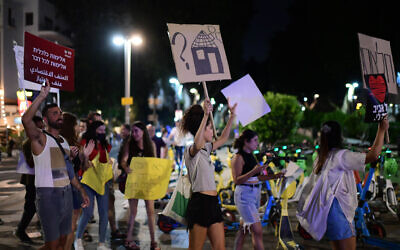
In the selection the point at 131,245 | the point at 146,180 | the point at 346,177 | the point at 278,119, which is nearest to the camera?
the point at 346,177

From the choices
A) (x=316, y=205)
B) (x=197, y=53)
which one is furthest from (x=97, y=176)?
(x=316, y=205)

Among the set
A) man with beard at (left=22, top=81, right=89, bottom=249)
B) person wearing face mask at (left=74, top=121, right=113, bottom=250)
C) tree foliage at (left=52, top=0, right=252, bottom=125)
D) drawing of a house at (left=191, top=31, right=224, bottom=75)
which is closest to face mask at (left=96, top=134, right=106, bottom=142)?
person wearing face mask at (left=74, top=121, right=113, bottom=250)

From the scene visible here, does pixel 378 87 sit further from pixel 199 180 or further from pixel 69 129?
pixel 69 129

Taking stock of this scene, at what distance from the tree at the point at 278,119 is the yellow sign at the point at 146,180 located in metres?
14.0

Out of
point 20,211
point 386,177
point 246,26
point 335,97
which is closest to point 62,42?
point 246,26

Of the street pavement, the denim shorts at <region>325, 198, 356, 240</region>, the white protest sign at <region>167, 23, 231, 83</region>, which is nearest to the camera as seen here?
the denim shorts at <region>325, 198, 356, 240</region>

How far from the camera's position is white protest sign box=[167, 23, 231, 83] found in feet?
15.4

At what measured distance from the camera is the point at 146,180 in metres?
6.14

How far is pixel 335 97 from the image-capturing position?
49688mm

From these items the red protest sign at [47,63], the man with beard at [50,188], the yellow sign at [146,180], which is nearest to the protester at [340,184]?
the man with beard at [50,188]

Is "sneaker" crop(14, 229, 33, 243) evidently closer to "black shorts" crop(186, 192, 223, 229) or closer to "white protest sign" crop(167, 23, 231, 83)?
"black shorts" crop(186, 192, 223, 229)

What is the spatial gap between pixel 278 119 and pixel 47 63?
1549cm

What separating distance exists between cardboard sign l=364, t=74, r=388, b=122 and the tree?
1482 centimetres

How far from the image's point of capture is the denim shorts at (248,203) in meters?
4.86
